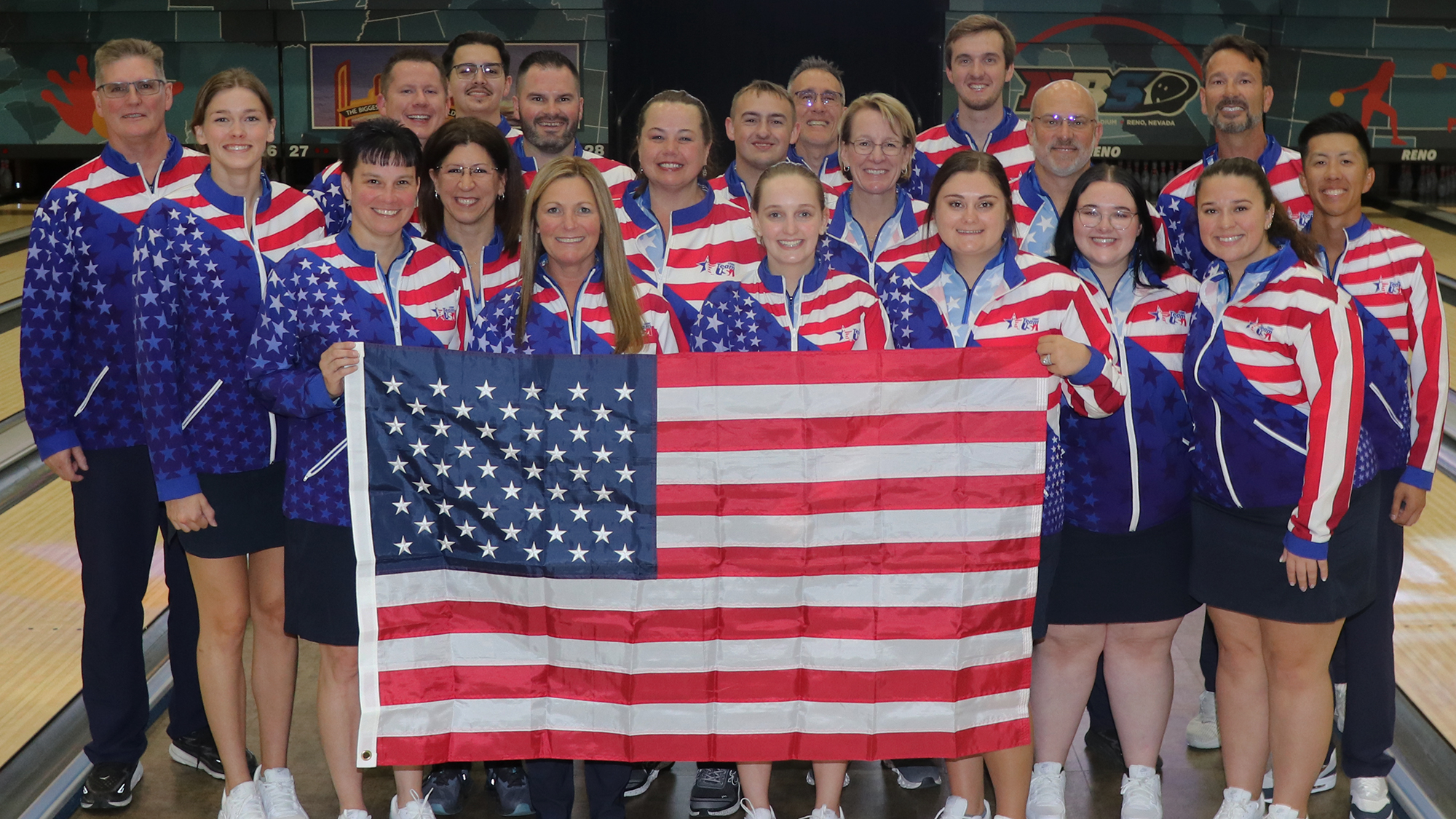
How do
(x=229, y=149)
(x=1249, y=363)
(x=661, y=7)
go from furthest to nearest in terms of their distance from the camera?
(x=661, y=7) < (x=229, y=149) < (x=1249, y=363)

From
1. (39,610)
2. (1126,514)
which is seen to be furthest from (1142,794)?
(39,610)

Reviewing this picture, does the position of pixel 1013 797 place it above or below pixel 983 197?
below

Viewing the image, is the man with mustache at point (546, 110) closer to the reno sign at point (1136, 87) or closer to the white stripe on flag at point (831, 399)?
the white stripe on flag at point (831, 399)

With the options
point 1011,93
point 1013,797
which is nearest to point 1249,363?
point 1013,797

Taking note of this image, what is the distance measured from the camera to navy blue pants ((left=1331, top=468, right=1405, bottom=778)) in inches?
114

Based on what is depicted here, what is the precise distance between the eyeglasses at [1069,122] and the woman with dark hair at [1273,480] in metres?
0.49

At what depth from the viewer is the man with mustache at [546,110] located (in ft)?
11.5

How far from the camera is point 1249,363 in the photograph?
8.44ft

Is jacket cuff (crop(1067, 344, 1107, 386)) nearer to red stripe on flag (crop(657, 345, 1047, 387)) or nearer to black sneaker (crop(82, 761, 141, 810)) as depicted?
red stripe on flag (crop(657, 345, 1047, 387))

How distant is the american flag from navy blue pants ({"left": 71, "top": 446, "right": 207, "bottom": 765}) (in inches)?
32.7

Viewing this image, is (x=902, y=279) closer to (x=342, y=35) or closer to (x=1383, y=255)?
(x=1383, y=255)

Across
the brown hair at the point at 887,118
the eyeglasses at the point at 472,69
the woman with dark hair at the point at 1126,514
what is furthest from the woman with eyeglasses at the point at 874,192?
the eyeglasses at the point at 472,69

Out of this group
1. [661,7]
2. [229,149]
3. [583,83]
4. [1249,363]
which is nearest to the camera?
[1249,363]

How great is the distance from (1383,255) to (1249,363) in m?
0.58
